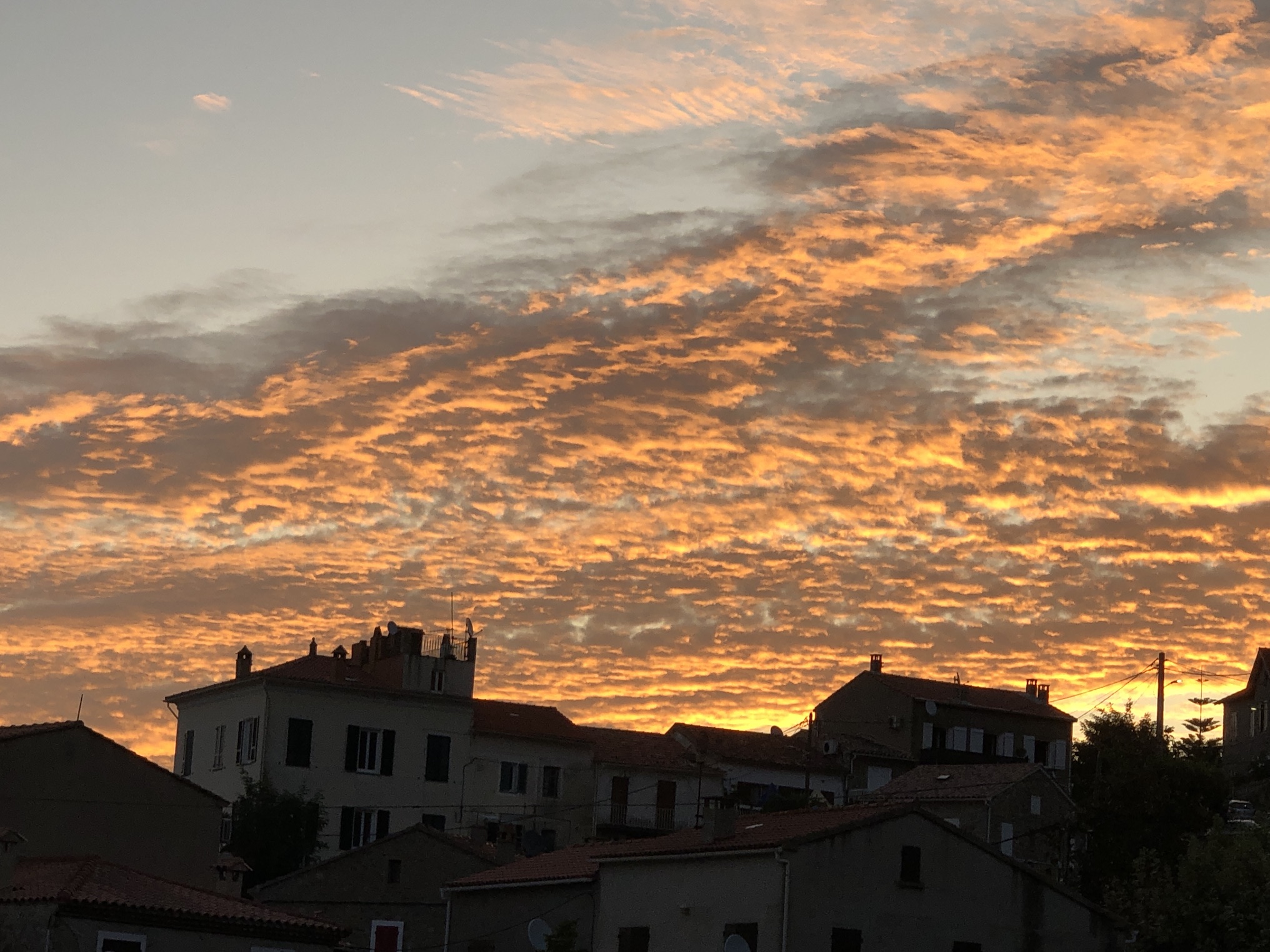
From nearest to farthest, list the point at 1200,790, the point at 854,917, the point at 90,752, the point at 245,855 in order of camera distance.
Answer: the point at 854,917
the point at 90,752
the point at 245,855
the point at 1200,790

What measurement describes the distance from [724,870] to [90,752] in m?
20.8

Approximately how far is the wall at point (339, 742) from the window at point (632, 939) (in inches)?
1188

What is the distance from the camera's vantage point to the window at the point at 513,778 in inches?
3497

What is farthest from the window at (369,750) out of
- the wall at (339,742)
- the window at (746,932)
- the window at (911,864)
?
the window at (911,864)

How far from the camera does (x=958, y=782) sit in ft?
293

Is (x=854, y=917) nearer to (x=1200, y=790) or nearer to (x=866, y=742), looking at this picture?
(x=1200, y=790)

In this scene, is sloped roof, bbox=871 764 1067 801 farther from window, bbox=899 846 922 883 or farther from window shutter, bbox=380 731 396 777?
window, bbox=899 846 922 883

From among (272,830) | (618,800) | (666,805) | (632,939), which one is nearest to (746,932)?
(632,939)

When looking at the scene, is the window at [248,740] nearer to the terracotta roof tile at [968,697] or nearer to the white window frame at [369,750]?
the white window frame at [369,750]

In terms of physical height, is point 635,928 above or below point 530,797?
below

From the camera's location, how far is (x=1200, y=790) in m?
82.4

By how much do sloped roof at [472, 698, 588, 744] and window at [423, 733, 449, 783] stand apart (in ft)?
6.09

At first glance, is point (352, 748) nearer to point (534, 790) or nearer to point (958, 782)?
point (534, 790)

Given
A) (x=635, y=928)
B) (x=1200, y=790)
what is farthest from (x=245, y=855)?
(x=1200, y=790)
